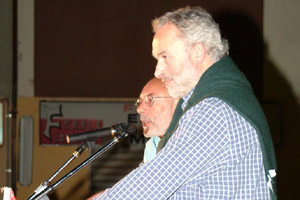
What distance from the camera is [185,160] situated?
128cm

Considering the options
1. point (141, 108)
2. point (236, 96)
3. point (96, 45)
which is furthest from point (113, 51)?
point (236, 96)

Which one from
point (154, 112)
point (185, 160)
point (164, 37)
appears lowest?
point (154, 112)

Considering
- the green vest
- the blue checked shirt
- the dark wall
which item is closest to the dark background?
the dark wall

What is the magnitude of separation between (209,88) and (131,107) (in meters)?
4.04

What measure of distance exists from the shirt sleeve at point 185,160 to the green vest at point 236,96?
0.23ft

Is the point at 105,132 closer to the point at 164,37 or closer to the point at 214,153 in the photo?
the point at 164,37

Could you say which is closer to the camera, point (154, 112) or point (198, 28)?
point (198, 28)

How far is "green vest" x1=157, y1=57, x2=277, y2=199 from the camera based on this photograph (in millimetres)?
1360

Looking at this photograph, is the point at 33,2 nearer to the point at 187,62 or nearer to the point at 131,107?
the point at 131,107

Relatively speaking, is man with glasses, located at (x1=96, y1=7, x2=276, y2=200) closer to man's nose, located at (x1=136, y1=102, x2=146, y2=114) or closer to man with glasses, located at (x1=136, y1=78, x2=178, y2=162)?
man with glasses, located at (x1=136, y1=78, x2=178, y2=162)

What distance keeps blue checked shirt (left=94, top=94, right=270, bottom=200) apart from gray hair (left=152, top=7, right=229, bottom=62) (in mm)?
292

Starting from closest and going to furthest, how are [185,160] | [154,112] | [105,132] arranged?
1. [185,160]
2. [105,132]
3. [154,112]

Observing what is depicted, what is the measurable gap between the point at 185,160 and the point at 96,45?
14.3ft

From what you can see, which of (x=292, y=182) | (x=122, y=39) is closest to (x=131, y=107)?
(x=122, y=39)
